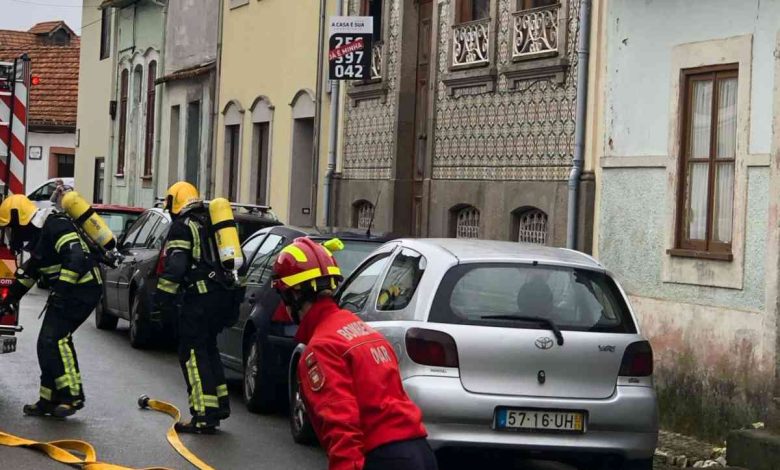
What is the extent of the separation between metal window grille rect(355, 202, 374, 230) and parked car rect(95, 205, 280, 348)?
16.2 feet

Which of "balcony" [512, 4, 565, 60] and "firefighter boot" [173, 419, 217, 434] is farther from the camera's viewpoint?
"balcony" [512, 4, 565, 60]

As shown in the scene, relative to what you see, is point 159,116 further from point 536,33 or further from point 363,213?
point 536,33

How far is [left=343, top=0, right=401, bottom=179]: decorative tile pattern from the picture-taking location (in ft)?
73.8

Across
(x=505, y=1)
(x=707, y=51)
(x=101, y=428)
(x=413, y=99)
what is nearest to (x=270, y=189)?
(x=413, y=99)

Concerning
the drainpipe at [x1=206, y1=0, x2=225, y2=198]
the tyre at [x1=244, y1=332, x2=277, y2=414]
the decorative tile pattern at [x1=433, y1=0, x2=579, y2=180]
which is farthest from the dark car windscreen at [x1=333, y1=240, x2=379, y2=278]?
the drainpipe at [x1=206, y1=0, x2=225, y2=198]

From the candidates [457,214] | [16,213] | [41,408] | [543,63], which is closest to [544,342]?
[41,408]

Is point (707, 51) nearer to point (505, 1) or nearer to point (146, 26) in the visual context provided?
point (505, 1)

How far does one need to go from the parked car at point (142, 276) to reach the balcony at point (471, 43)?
11.7 ft

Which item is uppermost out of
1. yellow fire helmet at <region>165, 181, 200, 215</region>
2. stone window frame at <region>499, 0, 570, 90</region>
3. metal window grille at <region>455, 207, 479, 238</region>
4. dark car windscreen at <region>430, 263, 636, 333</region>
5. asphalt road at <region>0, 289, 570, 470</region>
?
stone window frame at <region>499, 0, 570, 90</region>

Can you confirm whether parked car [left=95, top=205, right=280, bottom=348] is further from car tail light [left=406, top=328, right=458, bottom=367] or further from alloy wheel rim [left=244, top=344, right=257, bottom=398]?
car tail light [left=406, top=328, right=458, bottom=367]

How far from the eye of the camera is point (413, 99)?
22.2 metres

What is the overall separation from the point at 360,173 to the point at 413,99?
2.05m

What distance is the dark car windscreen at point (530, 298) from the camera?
9.23 m

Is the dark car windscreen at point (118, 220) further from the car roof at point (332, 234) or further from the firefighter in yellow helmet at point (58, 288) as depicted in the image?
the firefighter in yellow helmet at point (58, 288)
